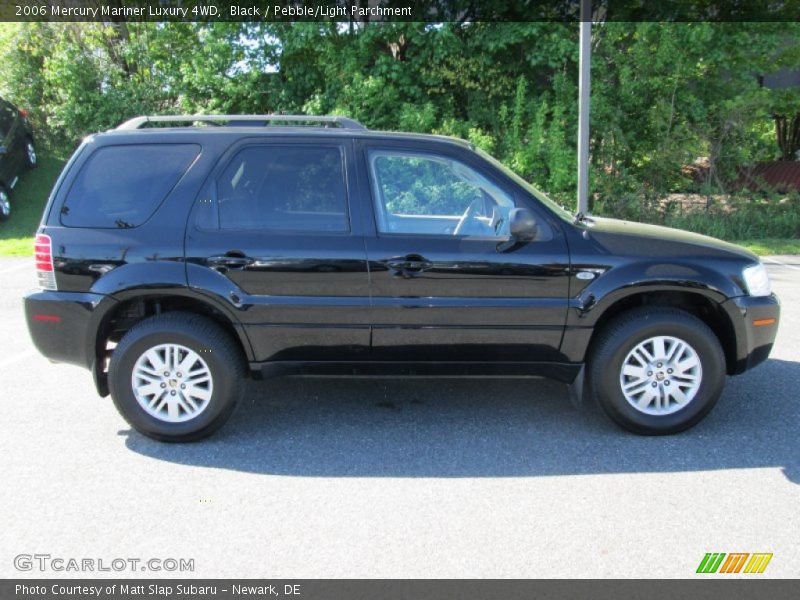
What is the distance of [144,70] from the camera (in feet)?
49.6

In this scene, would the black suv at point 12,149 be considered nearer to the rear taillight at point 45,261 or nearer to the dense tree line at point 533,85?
the dense tree line at point 533,85

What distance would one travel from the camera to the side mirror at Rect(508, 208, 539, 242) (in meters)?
4.04

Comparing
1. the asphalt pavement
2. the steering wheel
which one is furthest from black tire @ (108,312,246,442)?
the steering wheel

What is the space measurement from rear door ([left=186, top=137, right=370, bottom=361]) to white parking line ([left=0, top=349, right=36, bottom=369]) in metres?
2.68

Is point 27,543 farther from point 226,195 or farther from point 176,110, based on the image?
point 176,110

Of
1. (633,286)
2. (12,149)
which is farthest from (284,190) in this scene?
(12,149)

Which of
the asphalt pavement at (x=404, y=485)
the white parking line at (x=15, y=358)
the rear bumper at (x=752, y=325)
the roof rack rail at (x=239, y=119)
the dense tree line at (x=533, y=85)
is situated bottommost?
the asphalt pavement at (x=404, y=485)

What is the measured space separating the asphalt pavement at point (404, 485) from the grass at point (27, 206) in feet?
25.9

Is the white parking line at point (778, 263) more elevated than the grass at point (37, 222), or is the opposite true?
the grass at point (37, 222)

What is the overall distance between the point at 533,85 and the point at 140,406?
11.4 m

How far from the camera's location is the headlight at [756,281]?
4.27 m

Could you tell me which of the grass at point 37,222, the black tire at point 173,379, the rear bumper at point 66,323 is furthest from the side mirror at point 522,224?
the grass at point 37,222

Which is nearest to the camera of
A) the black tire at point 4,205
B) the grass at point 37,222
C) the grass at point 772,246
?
the grass at point 772,246

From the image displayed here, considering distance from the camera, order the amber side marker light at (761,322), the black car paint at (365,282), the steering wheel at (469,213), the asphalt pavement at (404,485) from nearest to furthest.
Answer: the asphalt pavement at (404,485), the black car paint at (365,282), the amber side marker light at (761,322), the steering wheel at (469,213)
